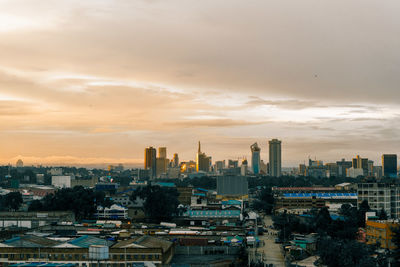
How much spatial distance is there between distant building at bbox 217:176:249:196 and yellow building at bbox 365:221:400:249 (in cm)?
8288

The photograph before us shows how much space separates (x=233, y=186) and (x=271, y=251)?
82.3m

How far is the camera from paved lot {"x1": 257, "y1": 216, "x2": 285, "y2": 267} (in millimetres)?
61406

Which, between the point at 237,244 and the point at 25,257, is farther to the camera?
the point at 237,244

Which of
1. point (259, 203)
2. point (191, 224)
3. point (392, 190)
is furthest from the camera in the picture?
point (259, 203)

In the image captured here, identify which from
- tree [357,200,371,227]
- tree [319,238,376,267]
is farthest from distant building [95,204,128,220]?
tree [319,238,376,267]

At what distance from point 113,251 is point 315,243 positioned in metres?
29.4

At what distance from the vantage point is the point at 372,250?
5525cm

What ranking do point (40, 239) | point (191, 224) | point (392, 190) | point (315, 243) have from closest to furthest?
point (40, 239), point (315, 243), point (191, 224), point (392, 190)

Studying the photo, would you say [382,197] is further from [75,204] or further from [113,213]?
[75,204]

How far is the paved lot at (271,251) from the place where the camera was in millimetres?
61406

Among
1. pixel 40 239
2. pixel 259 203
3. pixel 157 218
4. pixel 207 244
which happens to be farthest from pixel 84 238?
pixel 259 203

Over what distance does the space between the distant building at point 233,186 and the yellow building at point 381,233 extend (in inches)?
3263

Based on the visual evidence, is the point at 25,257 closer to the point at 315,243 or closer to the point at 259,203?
the point at 315,243

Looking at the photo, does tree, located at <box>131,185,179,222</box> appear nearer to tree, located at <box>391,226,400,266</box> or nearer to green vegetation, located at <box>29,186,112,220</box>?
green vegetation, located at <box>29,186,112,220</box>
